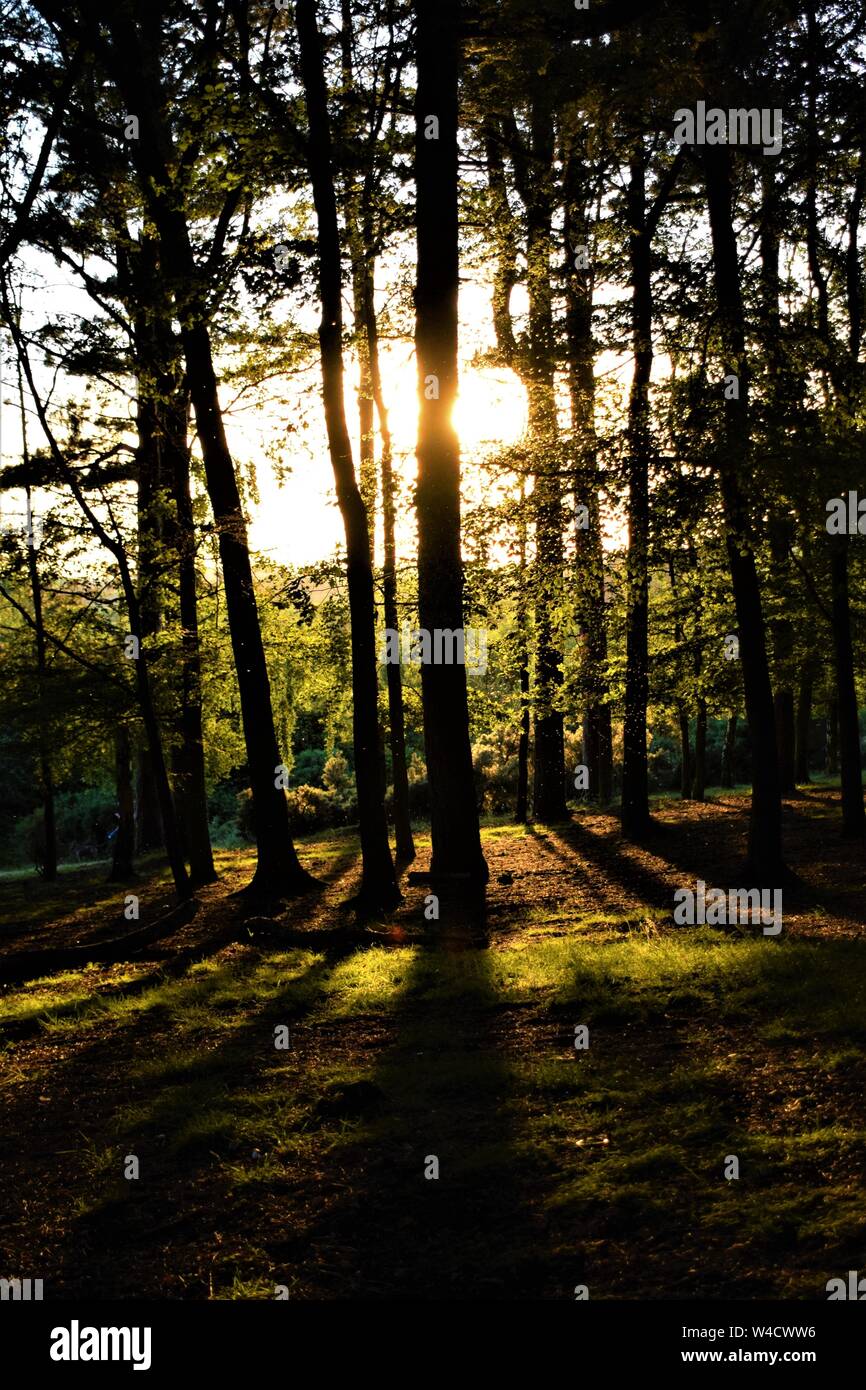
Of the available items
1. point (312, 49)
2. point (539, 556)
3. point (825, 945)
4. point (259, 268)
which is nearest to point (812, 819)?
point (539, 556)

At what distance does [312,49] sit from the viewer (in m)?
13.1

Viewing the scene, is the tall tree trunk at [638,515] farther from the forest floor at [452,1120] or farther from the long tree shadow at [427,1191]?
the long tree shadow at [427,1191]

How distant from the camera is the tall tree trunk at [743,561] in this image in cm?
1179

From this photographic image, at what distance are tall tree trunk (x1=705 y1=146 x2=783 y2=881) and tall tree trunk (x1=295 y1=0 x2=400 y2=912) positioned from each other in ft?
15.8

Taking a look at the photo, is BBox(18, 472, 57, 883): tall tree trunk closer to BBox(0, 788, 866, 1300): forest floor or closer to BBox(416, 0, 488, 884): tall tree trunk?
BBox(416, 0, 488, 884): tall tree trunk

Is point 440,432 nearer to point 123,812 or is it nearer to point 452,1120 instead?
point 452,1120

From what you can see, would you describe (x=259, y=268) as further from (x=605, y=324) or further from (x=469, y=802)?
(x=469, y=802)

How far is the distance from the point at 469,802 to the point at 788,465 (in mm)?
5057

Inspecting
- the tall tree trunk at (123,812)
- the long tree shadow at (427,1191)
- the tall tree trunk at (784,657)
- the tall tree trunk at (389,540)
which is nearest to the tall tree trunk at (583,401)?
the tall tree trunk at (784,657)

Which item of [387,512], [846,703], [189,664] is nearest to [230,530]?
[387,512]

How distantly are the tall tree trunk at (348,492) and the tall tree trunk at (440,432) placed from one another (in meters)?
1.79

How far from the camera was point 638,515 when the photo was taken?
496 inches

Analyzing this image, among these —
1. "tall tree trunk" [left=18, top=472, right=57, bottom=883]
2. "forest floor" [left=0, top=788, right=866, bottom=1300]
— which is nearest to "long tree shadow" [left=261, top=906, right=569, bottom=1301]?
"forest floor" [left=0, top=788, right=866, bottom=1300]

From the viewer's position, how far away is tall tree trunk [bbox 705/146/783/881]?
11.8 m
